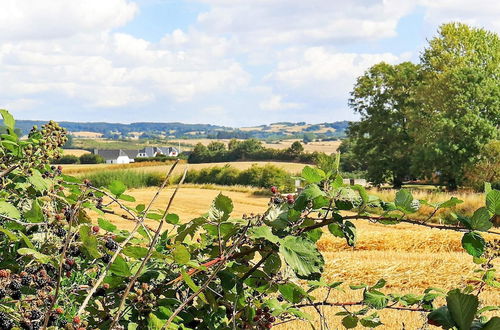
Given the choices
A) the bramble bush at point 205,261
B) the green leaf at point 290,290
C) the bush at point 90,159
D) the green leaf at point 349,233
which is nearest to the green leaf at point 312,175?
the bramble bush at point 205,261

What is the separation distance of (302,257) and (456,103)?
119 feet

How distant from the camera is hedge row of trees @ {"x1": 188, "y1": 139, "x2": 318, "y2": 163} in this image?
2594 inches

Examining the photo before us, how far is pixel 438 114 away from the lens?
120ft

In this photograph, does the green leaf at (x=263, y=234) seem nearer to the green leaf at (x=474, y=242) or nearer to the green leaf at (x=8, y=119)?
the green leaf at (x=474, y=242)

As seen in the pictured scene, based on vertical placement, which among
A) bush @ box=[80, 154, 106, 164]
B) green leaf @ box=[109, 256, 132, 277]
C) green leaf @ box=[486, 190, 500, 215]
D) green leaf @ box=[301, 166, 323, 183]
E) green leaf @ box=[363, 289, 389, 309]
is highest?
green leaf @ box=[301, 166, 323, 183]

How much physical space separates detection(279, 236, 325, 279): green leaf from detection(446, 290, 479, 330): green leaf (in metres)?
0.39

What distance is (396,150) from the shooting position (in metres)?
41.9

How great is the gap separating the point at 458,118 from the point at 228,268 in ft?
118

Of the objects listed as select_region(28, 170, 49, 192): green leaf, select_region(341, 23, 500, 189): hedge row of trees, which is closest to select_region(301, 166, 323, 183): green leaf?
select_region(28, 170, 49, 192): green leaf

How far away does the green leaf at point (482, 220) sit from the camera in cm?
172

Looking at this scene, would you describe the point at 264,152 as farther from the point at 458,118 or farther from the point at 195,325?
the point at 195,325

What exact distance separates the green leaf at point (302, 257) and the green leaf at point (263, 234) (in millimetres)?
37

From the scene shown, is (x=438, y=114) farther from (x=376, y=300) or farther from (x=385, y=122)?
(x=376, y=300)

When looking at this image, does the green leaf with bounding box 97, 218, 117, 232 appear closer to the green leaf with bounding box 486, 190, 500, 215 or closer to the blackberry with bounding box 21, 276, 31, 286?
the blackberry with bounding box 21, 276, 31, 286
